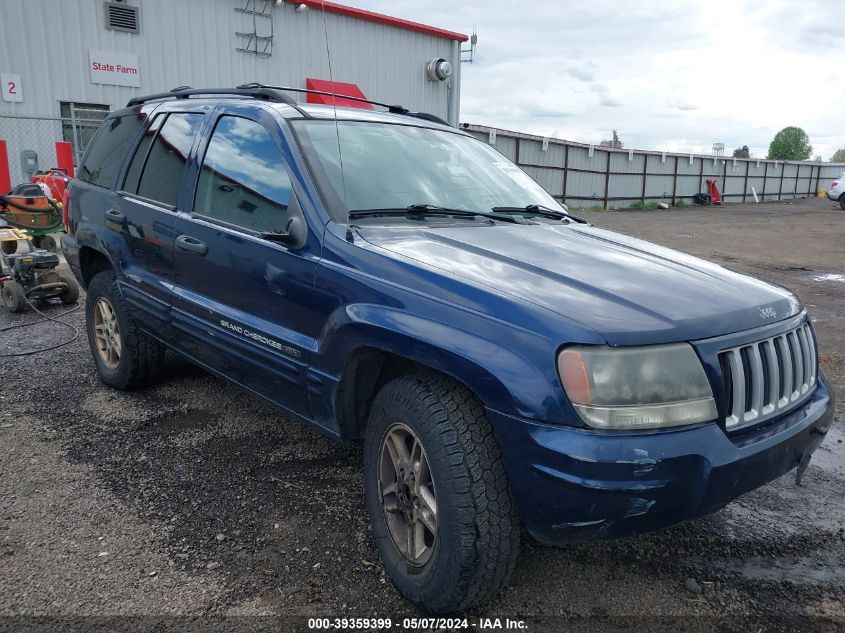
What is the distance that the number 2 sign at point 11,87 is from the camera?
1302cm

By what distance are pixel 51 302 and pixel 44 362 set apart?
2.41 metres

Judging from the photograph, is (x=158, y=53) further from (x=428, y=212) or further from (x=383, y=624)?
(x=383, y=624)

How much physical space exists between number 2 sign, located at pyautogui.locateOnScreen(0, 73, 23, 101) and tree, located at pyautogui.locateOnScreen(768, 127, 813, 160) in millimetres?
69210

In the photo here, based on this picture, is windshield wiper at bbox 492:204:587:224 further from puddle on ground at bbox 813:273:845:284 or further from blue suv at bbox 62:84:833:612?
puddle on ground at bbox 813:273:845:284

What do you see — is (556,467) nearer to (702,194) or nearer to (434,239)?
(434,239)

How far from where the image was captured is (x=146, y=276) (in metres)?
3.82

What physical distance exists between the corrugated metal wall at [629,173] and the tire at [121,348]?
15.8 meters

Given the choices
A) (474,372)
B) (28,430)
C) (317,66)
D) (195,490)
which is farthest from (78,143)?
(474,372)

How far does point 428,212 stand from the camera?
299 centimetres

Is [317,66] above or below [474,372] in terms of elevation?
above

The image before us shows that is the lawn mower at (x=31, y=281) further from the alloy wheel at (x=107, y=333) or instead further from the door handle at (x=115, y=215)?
the door handle at (x=115, y=215)

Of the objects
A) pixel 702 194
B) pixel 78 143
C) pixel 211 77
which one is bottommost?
pixel 702 194

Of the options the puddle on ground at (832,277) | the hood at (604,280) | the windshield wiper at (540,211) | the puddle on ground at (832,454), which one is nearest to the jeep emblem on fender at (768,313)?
the hood at (604,280)

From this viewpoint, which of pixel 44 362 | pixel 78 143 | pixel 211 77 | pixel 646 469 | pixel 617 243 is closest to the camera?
pixel 646 469
